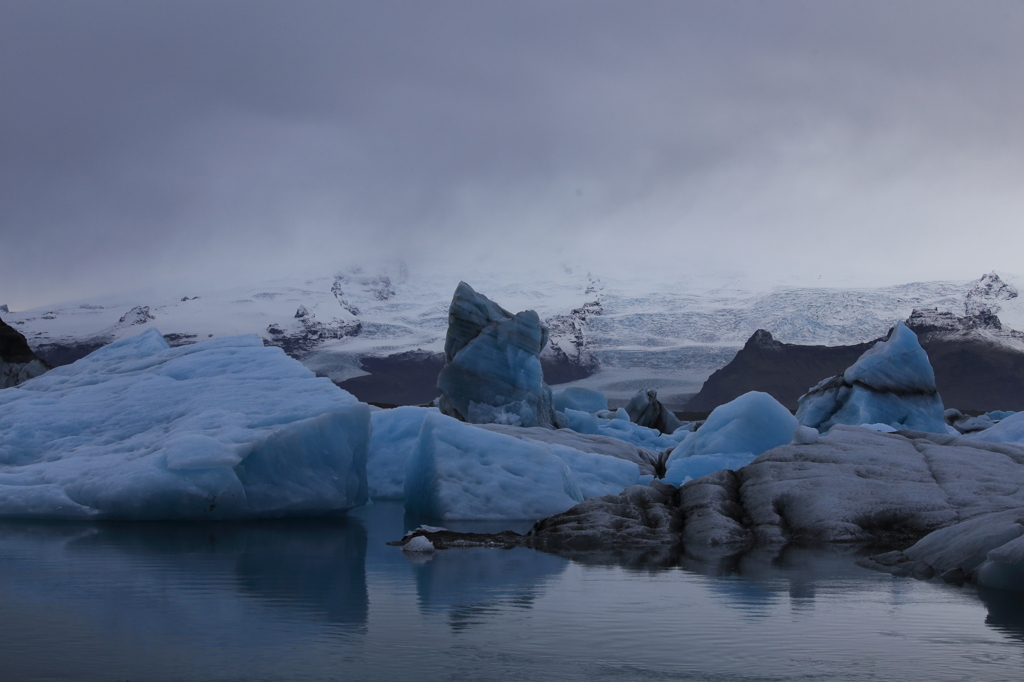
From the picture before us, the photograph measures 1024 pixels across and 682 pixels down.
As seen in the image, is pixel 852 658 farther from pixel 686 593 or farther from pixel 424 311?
pixel 424 311

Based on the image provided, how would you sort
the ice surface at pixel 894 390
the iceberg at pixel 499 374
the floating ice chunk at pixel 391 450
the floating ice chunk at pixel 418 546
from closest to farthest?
the floating ice chunk at pixel 418 546 < the floating ice chunk at pixel 391 450 < the ice surface at pixel 894 390 < the iceberg at pixel 499 374

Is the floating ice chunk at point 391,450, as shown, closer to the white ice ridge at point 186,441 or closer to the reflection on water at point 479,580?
the white ice ridge at point 186,441

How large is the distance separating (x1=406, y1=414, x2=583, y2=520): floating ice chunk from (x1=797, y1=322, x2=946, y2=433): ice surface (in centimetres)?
1306

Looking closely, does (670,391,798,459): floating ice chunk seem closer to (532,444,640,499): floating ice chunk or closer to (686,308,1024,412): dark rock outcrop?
(532,444,640,499): floating ice chunk

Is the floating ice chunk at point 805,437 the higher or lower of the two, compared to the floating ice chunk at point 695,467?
higher

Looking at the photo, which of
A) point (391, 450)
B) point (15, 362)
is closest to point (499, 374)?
point (391, 450)

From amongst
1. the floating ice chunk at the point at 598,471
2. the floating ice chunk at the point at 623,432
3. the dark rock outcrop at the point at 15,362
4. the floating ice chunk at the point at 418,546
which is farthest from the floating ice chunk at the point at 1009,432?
the dark rock outcrop at the point at 15,362

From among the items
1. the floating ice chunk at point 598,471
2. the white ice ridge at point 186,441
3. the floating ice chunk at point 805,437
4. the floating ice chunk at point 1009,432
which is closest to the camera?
the white ice ridge at point 186,441

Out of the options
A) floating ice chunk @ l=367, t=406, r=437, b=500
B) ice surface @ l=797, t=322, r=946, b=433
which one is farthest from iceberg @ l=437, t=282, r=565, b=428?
ice surface @ l=797, t=322, r=946, b=433

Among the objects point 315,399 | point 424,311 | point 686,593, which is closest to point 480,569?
point 686,593

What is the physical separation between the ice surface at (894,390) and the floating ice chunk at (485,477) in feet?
42.8

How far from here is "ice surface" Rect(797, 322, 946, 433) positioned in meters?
24.9

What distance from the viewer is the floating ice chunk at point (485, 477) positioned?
14.1 meters

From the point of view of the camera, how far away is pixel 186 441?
12617 mm
